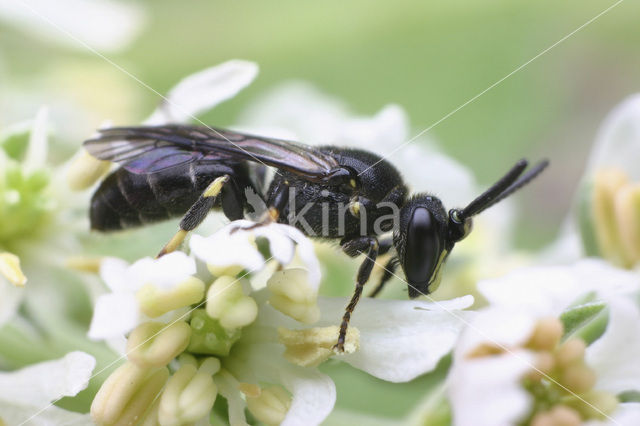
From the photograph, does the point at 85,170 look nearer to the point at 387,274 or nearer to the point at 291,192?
the point at 291,192

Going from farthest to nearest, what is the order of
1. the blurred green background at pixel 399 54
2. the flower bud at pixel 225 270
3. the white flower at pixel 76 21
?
the blurred green background at pixel 399 54 < the white flower at pixel 76 21 < the flower bud at pixel 225 270

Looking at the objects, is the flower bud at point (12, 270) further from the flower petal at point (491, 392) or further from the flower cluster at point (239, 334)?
the flower petal at point (491, 392)

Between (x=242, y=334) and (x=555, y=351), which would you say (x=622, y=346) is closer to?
(x=555, y=351)

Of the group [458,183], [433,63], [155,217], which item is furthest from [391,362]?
[433,63]

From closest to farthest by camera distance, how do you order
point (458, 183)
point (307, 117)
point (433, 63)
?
point (458, 183), point (307, 117), point (433, 63)

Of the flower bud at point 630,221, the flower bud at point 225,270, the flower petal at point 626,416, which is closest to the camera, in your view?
the flower petal at point 626,416

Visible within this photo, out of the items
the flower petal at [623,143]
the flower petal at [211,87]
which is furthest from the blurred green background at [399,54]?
the flower petal at [211,87]

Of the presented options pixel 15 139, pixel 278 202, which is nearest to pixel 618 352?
pixel 278 202
